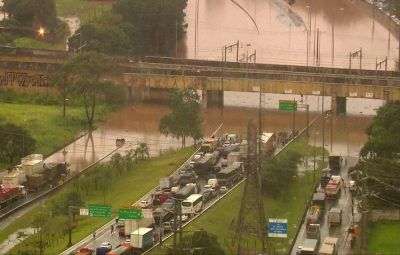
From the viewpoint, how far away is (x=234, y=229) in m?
12.3

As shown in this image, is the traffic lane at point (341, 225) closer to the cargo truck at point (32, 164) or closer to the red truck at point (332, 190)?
the red truck at point (332, 190)

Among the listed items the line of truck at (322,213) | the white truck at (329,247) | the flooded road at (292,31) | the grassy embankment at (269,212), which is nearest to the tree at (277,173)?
the grassy embankment at (269,212)

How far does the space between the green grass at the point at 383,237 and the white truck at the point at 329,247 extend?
341 mm

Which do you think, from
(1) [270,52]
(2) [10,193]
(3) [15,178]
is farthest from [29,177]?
(1) [270,52]

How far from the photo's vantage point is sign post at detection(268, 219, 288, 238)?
12.0 meters

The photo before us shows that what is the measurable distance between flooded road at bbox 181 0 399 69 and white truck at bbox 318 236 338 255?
1231 centimetres

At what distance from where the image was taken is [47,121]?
18531 mm

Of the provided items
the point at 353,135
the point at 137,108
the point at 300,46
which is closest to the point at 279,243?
the point at 353,135

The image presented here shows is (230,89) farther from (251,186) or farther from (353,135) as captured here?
(251,186)

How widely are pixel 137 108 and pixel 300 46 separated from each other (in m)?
7.10

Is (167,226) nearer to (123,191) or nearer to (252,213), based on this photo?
(252,213)

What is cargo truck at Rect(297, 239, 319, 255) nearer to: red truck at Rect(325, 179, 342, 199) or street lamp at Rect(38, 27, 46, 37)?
red truck at Rect(325, 179, 342, 199)

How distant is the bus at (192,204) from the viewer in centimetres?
1283

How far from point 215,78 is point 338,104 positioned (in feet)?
7.18
